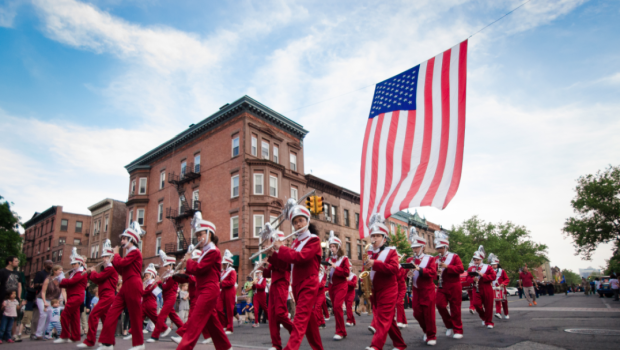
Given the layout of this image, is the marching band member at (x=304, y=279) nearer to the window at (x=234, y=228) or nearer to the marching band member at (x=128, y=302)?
the marching band member at (x=128, y=302)

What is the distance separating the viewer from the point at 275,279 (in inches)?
261

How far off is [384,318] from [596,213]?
52905mm

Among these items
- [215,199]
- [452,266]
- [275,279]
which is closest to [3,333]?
[275,279]

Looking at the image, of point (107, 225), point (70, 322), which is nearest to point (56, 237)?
point (107, 225)

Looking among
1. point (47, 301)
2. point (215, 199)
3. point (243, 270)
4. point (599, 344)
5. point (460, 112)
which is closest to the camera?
point (599, 344)

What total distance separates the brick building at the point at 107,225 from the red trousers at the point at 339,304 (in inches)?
1766

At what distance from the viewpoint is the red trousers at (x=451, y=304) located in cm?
808

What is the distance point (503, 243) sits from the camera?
2682 inches

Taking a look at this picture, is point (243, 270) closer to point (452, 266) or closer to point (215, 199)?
point (215, 199)

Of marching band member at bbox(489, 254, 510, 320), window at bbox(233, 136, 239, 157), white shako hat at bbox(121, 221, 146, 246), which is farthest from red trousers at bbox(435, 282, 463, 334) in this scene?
window at bbox(233, 136, 239, 157)

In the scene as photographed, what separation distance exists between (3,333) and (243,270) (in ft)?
68.6

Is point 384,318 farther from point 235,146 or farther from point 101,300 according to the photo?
point 235,146

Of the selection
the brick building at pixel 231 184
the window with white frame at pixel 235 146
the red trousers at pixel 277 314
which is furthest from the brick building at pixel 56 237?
the red trousers at pixel 277 314

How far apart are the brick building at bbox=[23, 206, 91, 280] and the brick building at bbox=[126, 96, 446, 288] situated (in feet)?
82.1
